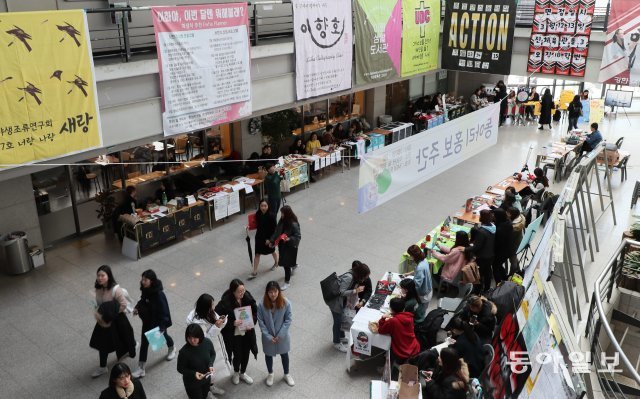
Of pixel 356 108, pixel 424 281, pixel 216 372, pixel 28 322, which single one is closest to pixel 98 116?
pixel 28 322

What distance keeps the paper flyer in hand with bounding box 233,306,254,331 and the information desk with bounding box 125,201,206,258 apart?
5135mm

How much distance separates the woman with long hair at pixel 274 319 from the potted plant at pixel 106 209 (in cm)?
685

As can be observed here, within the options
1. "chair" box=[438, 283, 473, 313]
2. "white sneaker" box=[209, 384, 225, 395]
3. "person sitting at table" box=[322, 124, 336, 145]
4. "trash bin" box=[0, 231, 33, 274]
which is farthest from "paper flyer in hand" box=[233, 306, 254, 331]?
"person sitting at table" box=[322, 124, 336, 145]

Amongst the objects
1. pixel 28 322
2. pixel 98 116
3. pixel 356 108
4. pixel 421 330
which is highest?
pixel 98 116

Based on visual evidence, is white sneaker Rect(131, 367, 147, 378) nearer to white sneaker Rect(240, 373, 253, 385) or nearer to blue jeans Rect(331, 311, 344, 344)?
white sneaker Rect(240, 373, 253, 385)

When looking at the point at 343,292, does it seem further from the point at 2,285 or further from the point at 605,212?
the point at 605,212

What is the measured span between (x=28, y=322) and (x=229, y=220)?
5415 millimetres

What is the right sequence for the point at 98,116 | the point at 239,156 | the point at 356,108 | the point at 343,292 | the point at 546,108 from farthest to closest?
the point at 546,108 → the point at 356,108 → the point at 239,156 → the point at 98,116 → the point at 343,292

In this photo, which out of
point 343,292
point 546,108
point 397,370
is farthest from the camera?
point 546,108

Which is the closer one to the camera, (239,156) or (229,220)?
(229,220)

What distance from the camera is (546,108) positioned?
21.7 m

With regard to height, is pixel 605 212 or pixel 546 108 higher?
pixel 546 108

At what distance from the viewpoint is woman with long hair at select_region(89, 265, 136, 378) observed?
7645 mm

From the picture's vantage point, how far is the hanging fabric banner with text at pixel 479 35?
17453 millimetres
